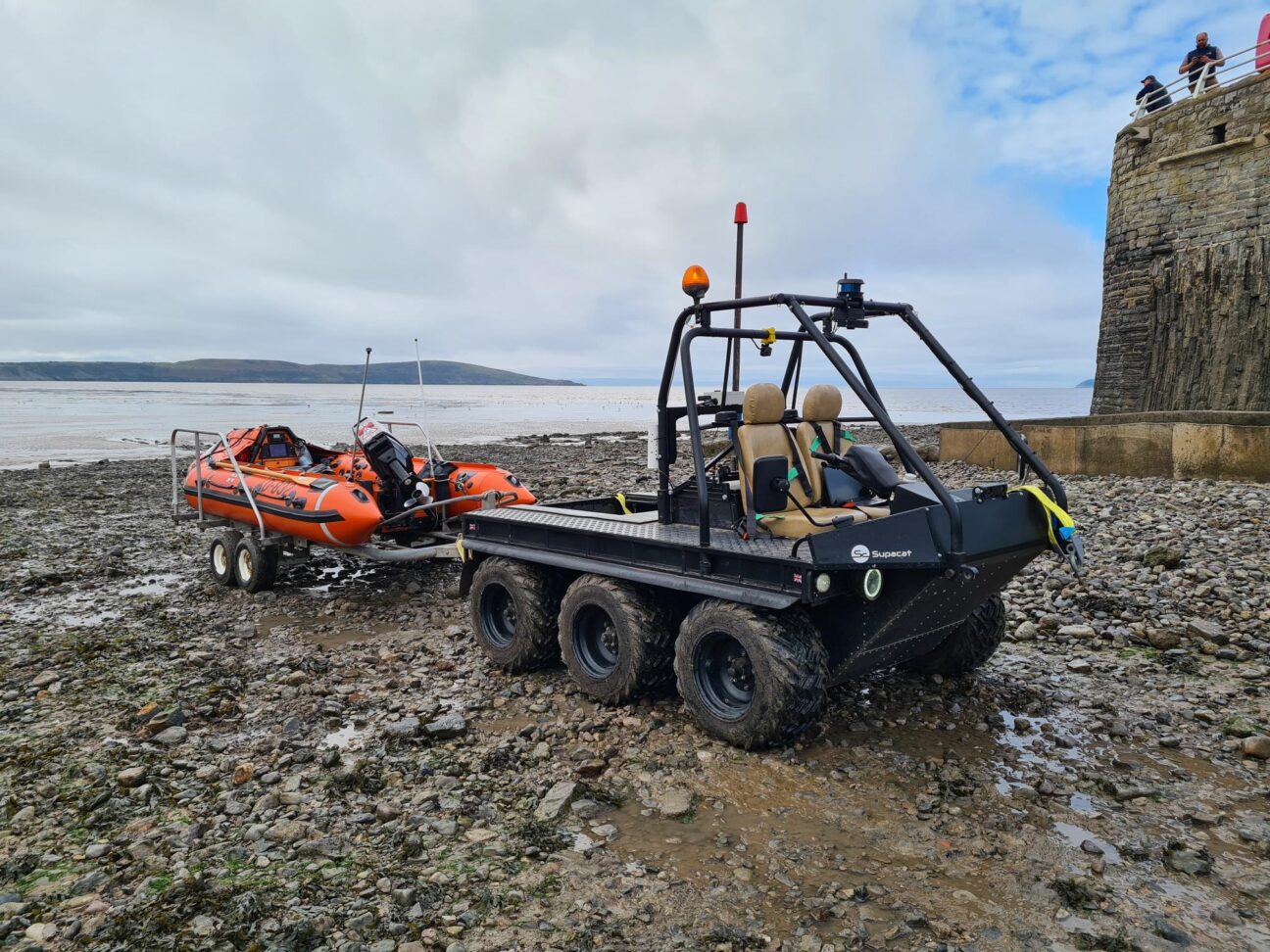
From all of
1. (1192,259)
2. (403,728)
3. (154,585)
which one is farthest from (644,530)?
(1192,259)

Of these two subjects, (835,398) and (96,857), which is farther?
(835,398)

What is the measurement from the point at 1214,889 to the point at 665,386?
11.6 ft

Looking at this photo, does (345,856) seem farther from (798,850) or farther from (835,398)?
(835,398)

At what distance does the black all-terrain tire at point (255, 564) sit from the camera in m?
8.34

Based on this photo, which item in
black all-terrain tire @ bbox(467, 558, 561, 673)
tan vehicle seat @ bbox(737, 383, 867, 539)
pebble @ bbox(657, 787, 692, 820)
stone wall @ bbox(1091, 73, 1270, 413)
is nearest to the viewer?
pebble @ bbox(657, 787, 692, 820)

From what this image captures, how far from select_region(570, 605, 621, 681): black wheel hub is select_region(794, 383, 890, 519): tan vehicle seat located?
157 cm

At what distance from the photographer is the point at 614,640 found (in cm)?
535

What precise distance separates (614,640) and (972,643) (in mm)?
2284

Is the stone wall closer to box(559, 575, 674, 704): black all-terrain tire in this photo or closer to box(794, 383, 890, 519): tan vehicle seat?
box(794, 383, 890, 519): tan vehicle seat

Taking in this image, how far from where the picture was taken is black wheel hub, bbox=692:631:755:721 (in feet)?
14.9

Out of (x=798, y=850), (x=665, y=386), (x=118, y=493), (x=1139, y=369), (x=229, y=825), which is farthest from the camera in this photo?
(x=1139, y=369)

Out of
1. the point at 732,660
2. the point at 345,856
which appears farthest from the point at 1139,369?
the point at 345,856

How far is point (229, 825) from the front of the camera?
3891 mm

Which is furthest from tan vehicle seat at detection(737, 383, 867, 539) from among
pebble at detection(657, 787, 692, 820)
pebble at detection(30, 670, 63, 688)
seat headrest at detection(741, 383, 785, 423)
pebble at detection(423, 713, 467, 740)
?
pebble at detection(30, 670, 63, 688)
